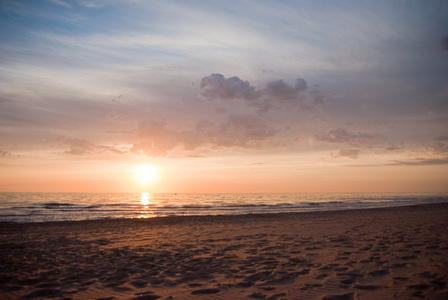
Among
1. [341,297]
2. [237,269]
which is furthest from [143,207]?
[341,297]

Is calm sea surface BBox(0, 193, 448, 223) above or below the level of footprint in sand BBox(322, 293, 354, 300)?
below

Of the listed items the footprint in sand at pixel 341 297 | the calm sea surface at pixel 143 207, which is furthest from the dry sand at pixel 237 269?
the calm sea surface at pixel 143 207

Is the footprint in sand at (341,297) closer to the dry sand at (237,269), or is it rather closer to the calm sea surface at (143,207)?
the dry sand at (237,269)

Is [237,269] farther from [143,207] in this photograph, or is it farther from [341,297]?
[143,207]

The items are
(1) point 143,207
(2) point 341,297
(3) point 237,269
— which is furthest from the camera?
(1) point 143,207

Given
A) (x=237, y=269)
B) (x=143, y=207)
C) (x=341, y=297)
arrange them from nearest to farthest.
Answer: (x=341, y=297) → (x=237, y=269) → (x=143, y=207)

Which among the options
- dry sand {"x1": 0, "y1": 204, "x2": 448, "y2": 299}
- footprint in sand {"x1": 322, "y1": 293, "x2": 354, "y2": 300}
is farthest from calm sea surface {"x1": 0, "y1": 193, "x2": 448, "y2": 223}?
footprint in sand {"x1": 322, "y1": 293, "x2": 354, "y2": 300}

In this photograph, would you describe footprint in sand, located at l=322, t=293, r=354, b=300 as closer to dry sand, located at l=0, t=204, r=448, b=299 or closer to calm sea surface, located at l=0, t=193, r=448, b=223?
dry sand, located at l=0, t=204, r=448, b=299

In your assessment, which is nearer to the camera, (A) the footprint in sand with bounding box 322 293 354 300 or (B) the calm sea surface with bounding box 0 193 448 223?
(A) the footprint in sand with bounding box 322 293 354 300

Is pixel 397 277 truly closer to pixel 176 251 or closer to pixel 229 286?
pixel 229 286

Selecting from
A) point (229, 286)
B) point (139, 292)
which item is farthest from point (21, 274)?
point (229, 286)

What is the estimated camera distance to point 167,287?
5.82m

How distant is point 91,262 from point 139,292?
10.6ft

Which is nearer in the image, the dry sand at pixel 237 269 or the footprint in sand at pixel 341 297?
the footprint in sand at pixel 341 297
